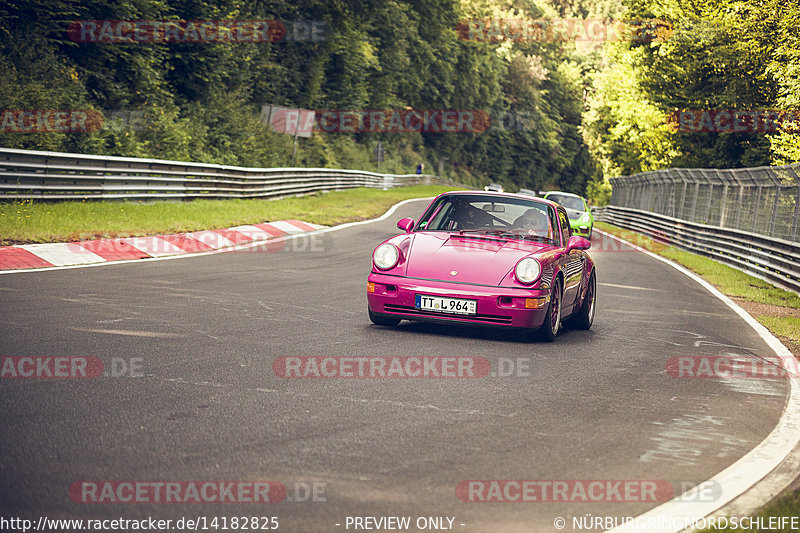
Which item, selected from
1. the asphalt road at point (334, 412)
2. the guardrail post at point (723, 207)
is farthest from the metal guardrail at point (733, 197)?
the asphalt road at point (334, 412)

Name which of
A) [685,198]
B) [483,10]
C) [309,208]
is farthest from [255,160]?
[483,10]

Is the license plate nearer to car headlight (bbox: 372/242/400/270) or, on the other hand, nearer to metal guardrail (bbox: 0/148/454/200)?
car headlight (bbox: 372/242/400/270)

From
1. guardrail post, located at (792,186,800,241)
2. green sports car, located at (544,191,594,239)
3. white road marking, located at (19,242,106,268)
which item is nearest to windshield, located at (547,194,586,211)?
green sports car, located at (544,191,594,239)

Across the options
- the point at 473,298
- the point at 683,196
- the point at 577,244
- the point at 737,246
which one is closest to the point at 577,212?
the point at 683,196

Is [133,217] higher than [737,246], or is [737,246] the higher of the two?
[737,246]

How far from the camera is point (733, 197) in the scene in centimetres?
2216

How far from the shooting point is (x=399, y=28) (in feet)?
210

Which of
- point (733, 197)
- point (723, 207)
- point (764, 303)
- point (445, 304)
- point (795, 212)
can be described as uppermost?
point (733, 197)

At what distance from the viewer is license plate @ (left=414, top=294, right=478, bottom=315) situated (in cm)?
822

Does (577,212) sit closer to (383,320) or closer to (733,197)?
(733,197)

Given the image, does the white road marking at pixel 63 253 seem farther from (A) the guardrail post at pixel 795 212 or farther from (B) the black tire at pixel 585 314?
(A) the guardrail post at pixel 795 212

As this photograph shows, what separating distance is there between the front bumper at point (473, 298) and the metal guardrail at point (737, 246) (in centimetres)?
858

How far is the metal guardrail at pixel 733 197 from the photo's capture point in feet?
55.8

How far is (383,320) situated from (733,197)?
624 inches
